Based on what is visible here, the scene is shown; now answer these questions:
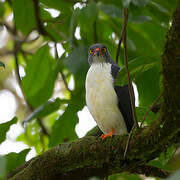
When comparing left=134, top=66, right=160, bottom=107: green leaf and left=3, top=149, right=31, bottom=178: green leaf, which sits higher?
left=134, top=66, right=160, bottom=107: green leaf

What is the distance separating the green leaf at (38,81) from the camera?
4.47 m

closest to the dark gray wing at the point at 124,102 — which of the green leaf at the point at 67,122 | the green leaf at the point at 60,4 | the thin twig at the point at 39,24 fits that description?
the green leaf at the point at 67,122

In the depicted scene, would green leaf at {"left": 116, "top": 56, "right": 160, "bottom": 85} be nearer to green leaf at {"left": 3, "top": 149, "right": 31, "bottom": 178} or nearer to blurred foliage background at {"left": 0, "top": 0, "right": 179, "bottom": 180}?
blurred foliage background at {"left": 0, "top": 0, "right": 179, "bottom": 180}

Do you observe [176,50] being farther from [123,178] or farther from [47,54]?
[47,54]

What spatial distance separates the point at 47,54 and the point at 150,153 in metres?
2.18

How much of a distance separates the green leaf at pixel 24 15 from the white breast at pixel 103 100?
41.4 inches

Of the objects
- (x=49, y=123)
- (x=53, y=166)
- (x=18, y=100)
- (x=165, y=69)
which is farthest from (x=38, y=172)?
(x=18, y=100)

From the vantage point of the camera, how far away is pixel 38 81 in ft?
14.9

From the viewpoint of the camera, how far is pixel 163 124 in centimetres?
272

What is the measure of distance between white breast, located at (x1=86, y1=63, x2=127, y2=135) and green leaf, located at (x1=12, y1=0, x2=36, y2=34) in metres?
1.05

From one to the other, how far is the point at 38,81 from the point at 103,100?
3.22 feet

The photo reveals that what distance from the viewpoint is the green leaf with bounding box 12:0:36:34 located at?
455cm

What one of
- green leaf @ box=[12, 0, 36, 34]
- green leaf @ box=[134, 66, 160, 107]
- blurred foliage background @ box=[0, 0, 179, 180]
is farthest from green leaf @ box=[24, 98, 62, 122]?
green leaf @ box=[12, 0, 36, 34]

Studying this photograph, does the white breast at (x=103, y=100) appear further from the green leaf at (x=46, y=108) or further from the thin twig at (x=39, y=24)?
the thin twig at (x=39, y=24)
